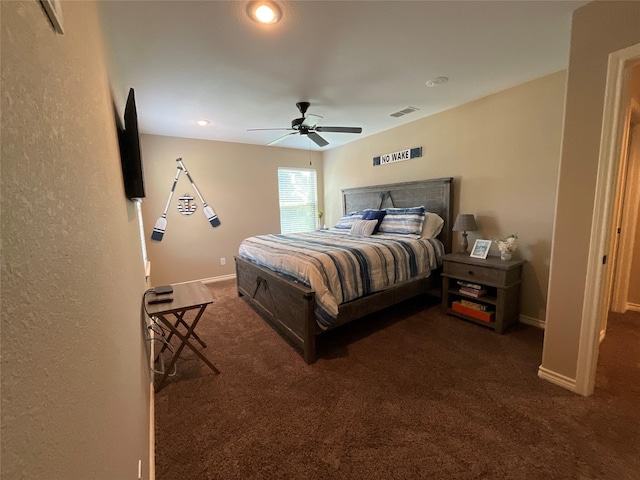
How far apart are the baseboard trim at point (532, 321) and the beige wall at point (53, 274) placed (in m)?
3.47

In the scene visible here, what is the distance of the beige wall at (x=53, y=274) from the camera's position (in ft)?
1.03

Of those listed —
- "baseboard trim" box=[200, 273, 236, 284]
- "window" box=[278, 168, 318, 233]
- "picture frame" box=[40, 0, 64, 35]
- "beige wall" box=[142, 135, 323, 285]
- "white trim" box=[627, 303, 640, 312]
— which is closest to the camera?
"picture frame" box=[40, 0, 64, 35]

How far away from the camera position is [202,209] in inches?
180

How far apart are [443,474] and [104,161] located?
208cm

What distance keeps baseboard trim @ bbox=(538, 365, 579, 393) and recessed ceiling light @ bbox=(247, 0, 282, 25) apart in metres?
3.07

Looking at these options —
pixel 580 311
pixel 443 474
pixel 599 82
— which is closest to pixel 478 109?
pixel 599 82

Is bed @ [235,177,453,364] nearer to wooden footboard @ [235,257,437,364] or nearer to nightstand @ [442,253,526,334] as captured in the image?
wooden footboard @ [235,257,437,364]

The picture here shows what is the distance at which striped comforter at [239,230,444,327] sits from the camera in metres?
2.28

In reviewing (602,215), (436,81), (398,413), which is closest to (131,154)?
(398,413)

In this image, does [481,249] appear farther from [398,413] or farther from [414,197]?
[398,413]

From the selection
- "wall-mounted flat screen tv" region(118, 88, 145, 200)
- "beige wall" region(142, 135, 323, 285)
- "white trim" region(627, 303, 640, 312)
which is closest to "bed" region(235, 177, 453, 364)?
"beige wall" region(142, 135, 323, 285)

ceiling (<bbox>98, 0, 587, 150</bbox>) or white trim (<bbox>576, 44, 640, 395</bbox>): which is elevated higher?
ceiling (<bbox>98, 0, 587, 150</bbox>)

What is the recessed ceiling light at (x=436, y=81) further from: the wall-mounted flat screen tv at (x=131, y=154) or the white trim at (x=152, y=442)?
the white trim at (x=152, y=442)

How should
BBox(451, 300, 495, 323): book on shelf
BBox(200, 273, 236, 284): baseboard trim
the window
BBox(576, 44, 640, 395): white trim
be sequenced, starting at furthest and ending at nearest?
the window
BBox(200, 273, 236, 284): baseboard trim
BBox(451, 300, 495, 323): book on shelf
BBox(576, 44, 640, 395): white trim
